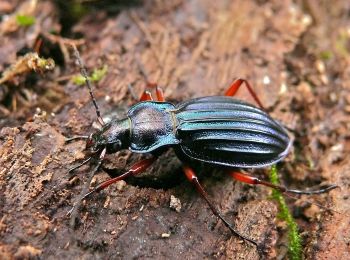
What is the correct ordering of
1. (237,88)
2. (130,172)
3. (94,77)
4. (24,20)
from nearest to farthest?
(130,172) → (237,88) → (94,77) → (24,20)

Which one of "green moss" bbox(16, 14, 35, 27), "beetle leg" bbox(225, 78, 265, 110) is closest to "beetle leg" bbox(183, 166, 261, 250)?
"beetle leg" bbox(225, 78, 265, 110)

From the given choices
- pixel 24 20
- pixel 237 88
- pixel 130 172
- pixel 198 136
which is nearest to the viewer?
pixel 130 172

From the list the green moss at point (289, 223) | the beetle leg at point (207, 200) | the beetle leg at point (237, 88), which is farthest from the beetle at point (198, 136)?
the beetle leg at point (237, 88)

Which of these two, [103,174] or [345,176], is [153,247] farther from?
[345,176]

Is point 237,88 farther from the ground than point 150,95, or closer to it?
closer to it

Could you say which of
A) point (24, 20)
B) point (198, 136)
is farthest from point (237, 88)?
point (24, 20)

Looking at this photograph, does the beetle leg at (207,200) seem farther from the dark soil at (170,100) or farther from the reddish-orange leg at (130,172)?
the reddish-orange leg at (130,172)

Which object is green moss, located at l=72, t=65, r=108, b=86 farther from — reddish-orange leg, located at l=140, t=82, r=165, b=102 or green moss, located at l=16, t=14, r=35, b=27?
green moss, located at l=16, t=14, r=35, b=27

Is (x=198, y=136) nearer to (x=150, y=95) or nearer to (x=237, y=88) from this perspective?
(x=150, y=95)
